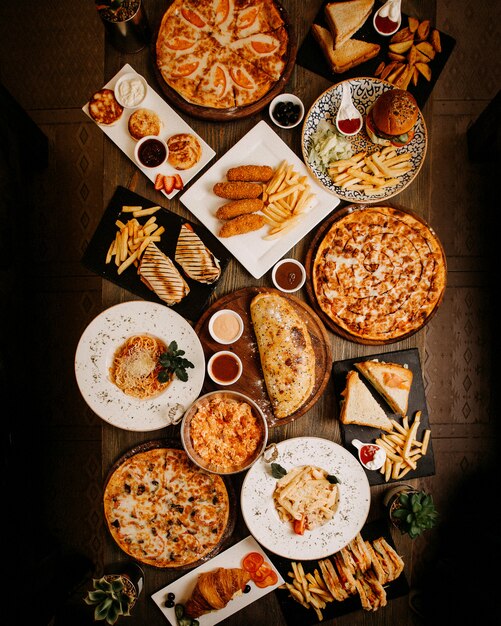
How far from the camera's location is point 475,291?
166 inches

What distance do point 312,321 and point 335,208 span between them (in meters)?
0.79

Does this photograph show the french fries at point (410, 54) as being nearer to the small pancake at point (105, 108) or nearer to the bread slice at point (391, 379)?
the small pancake at point (105, 108)

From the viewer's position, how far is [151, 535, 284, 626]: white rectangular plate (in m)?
3.06

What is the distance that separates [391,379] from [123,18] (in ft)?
9.37

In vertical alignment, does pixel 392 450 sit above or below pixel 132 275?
below

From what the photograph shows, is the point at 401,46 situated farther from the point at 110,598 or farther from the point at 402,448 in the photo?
the point at 110,598

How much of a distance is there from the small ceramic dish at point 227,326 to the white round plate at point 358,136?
3.46 ft

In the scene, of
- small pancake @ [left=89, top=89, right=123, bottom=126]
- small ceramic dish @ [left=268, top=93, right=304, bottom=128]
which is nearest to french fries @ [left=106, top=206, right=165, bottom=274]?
small pancake @ [left=89, top=89, right=123, bottom=126]

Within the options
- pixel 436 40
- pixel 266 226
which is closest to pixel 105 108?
pixel 266 226

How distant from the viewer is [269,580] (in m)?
3.09

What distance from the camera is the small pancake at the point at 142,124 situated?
3.11 meters

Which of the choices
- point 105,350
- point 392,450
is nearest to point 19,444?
point 105,350

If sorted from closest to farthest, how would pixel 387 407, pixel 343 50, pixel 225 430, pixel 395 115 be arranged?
pixel 395 115 < pixel 225 430 < pixel 343 50 < pixel 387 407

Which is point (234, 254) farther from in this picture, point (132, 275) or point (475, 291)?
point (475, 291)
